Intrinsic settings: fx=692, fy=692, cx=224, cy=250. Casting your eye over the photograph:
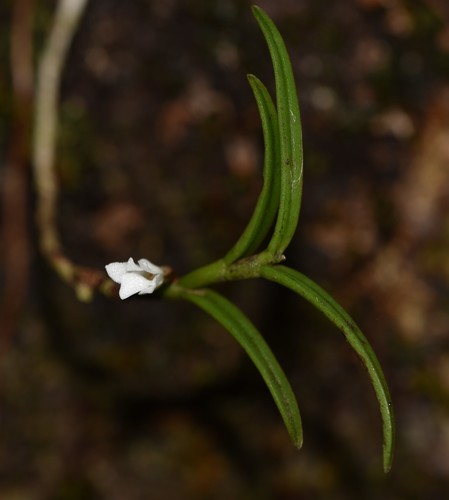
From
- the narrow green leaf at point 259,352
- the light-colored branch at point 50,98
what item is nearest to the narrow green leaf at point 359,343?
the narrow green leaf at point 259,352

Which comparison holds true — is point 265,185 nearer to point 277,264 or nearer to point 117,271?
point 277,264

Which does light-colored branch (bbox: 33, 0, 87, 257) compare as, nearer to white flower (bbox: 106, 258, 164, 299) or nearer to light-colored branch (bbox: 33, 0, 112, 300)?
light-colored branch (bbox: 33, 0, 112, 300)

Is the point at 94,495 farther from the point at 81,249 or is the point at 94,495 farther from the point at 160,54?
the point at 160,54

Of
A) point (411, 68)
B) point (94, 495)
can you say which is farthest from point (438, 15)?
point (94, 495)

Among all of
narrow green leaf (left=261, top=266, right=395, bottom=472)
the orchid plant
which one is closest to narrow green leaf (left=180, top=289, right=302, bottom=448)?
the orchid plant

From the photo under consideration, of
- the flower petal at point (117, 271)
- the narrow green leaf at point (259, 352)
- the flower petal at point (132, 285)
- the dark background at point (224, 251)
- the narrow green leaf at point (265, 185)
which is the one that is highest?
the narrow green leaf at point (265, 185)

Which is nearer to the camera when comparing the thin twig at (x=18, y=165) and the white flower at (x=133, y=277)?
the white flower at (x=133, y=277)

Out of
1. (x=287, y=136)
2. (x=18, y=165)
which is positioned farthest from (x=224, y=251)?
(x=287, y=136)

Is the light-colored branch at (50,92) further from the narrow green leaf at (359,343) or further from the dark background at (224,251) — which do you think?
the narrow green leaf at (359,343)
